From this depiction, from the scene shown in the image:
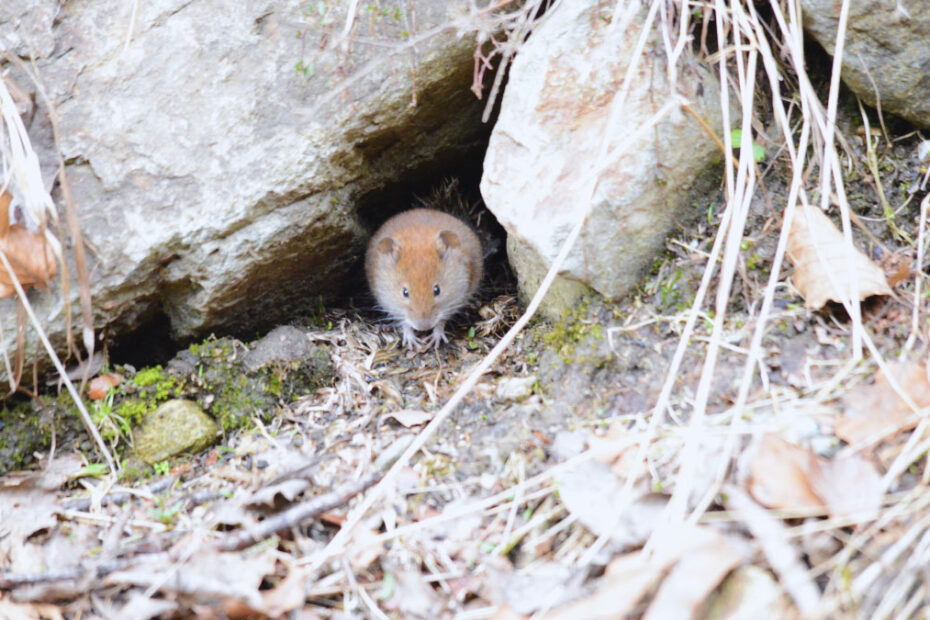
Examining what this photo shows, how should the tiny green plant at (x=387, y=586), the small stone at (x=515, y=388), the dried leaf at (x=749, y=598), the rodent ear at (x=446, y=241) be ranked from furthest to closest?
the rodent ear at (x=446, y=241) → the small stone at (x=515, y=388) → the tiny green plant at (x=387, y=586) → the dried leaf at (x=749, y=598)

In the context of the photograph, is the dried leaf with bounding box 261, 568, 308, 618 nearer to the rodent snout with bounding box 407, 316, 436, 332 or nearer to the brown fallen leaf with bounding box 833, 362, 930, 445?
the brown fallen leaf with bounding box 833, 362, 930, 445

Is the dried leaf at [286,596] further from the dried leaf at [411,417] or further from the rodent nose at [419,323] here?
the rodent nose at [419,323]

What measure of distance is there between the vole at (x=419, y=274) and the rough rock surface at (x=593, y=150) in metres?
1.39

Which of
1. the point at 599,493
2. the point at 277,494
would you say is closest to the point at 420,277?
the point at 277,494

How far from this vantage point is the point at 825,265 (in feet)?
10.5

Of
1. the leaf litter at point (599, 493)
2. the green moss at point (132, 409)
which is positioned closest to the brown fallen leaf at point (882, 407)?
the leaf litter at point (599, 493)

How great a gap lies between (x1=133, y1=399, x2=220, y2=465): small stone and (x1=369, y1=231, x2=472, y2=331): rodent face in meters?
1.67

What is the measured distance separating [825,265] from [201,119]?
3188 millimetres

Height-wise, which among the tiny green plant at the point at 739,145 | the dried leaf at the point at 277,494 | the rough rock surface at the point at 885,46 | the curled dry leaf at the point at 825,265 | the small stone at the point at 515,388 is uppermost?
the rough rock surface at the point at 885,46

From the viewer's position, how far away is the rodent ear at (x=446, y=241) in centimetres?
541

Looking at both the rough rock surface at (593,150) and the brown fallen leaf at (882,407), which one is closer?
the brown fallen leaf at (882,407)

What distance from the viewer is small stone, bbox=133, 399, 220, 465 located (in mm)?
3932

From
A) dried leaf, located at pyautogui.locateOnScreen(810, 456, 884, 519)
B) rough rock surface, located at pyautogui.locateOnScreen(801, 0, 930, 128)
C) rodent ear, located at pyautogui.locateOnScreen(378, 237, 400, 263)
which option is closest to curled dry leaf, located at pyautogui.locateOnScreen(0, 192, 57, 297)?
rodent ear, located at pyautogui.locateOnScreen(378, 237, 400, 263)

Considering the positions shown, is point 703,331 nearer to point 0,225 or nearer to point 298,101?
point 298,101
